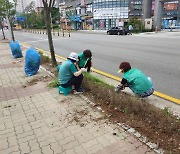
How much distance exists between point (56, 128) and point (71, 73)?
5.33ft

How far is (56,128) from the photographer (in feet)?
11.7

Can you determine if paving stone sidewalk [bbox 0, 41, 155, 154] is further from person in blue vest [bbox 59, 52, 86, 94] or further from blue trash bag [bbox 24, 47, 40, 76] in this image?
blue trash bag [bbox 24, 47, 40, 76]

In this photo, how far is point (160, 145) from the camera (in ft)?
9.50

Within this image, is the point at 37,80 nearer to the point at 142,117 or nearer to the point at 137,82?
the point at 137,82

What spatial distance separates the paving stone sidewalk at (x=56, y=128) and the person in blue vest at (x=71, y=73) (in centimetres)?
32

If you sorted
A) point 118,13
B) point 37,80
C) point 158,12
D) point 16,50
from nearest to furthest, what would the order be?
point 37,80 → point 16,50 → point 158,12 → point 118,13

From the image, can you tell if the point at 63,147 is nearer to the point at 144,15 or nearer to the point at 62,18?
the point at 144,15

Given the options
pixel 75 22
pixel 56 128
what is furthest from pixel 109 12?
pixel 56 128

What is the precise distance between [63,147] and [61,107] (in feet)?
4.59

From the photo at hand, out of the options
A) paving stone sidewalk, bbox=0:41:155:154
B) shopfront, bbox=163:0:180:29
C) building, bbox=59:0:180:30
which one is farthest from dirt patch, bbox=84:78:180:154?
shopfront, bbox=163:0:180:29

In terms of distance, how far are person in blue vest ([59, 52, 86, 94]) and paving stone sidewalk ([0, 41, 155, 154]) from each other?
317 millimetres

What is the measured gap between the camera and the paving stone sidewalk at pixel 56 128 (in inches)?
118

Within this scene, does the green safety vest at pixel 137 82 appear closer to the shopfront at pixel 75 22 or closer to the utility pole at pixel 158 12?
the utility pole at pixel 158 12

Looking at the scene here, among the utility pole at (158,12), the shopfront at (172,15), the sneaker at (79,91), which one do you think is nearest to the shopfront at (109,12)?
the shopfront at (172,15)
